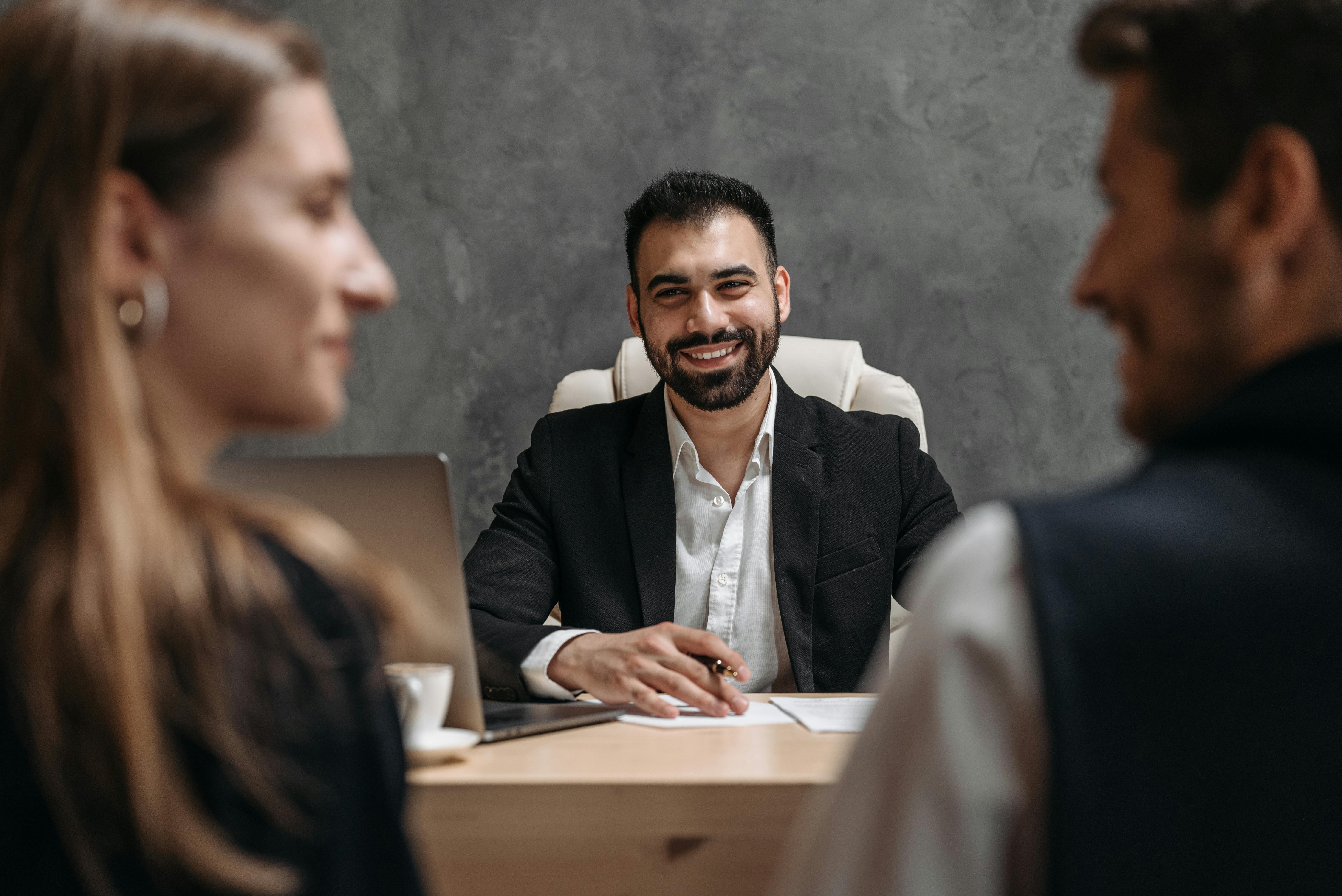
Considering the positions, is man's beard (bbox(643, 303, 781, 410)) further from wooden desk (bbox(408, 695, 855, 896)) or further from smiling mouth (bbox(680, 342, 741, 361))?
wooden desk (bbox(408, 695, 855, 896))

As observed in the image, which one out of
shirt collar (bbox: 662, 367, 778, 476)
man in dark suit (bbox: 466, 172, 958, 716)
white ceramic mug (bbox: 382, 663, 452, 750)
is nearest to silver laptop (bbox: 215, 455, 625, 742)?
white ceramic mug (bbox: 382, 663, 452, 750)

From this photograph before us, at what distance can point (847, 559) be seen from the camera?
179 centimetres

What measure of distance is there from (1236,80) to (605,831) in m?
0.71

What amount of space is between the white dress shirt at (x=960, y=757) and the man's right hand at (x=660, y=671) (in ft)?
2.20

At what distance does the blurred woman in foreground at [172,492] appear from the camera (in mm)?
461

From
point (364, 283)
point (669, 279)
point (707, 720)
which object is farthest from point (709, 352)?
point (364, 283)

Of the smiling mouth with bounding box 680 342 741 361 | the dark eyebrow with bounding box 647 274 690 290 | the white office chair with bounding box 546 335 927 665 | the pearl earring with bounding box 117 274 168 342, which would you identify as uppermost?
the dark eyebrow with bounding box 647 274 690 290

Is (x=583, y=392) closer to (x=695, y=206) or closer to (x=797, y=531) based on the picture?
(x=695, y=206)

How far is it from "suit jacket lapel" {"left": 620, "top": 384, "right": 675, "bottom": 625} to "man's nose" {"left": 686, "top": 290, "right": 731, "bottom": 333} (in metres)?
0.15

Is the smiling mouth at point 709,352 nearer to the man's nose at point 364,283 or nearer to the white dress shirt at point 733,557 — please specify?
the white dress shirt at point 733,557

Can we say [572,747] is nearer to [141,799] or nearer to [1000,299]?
[141,799]

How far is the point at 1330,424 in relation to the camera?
1.64ft

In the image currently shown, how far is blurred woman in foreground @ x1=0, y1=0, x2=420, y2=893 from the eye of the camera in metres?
0.46

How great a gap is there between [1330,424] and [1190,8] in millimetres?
242
